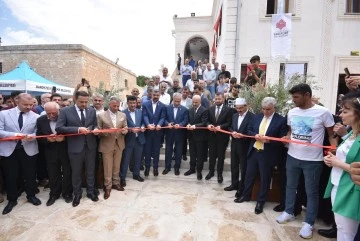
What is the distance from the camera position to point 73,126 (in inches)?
149

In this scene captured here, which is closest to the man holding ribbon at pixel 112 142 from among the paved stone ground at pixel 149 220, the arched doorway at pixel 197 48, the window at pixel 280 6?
the paved stone ground at pixel 149 220

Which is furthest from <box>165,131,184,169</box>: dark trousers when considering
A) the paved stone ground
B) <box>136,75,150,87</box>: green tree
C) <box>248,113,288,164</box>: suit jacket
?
<box>136,75,150,87</box>: green tree

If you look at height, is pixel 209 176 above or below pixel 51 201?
above

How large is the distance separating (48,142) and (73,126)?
0.60m

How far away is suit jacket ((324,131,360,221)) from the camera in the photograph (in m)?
1.99

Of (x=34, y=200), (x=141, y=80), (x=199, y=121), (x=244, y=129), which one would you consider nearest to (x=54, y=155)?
(x=34, y=200)

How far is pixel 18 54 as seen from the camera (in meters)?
15.1

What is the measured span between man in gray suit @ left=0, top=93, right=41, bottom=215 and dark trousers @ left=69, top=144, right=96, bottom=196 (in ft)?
2.31

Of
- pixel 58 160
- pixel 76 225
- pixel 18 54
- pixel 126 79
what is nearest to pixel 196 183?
pixel 76 225

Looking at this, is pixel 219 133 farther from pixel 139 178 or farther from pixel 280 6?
pixel 280 6

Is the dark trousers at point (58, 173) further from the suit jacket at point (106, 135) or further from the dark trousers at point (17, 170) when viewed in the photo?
the suit jacket at point (106, 135)

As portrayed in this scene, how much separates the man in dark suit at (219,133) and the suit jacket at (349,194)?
9.03 ft

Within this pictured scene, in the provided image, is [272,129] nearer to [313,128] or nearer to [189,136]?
[313,128]

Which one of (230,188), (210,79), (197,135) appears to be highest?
(210,79)
